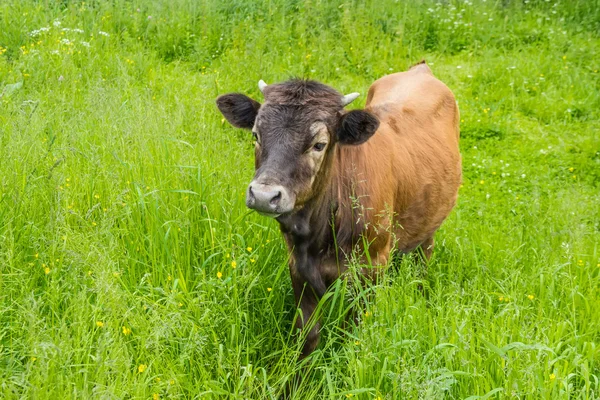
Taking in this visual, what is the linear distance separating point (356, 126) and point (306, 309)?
1095 mm

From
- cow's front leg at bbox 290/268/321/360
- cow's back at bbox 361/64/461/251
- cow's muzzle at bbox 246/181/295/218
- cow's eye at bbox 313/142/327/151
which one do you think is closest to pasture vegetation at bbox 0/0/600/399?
cow's front leg at bbox 290/268/321/360

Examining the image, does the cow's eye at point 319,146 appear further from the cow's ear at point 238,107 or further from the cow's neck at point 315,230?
the cow's ear at point 238,107

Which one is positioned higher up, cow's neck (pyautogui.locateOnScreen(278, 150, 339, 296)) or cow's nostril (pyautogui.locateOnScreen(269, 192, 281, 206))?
cow's nostril (pyautogui.locateOnScreen(269, 192, 281, 206))

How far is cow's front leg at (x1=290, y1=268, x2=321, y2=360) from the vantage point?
413 centimetres

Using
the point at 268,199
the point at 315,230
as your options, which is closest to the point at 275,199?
the point at 268,199

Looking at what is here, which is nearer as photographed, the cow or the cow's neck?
the cow

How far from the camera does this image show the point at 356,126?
13.3ft

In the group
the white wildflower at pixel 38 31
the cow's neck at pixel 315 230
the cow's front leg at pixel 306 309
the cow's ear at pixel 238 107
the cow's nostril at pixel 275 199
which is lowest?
the cow's front leg at pixel 306 309

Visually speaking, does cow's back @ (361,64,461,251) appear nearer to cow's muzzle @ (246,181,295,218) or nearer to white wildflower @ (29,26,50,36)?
cow's muzzle @ (246,181,295,218)

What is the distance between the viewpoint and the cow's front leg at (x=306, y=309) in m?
4.13

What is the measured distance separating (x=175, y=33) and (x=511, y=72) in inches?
157

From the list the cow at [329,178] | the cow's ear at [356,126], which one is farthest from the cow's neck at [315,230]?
the cow's ear at [356,126]

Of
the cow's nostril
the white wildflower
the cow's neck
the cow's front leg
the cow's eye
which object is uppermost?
the cow's eye

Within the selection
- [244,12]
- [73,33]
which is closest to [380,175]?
[73,33]
